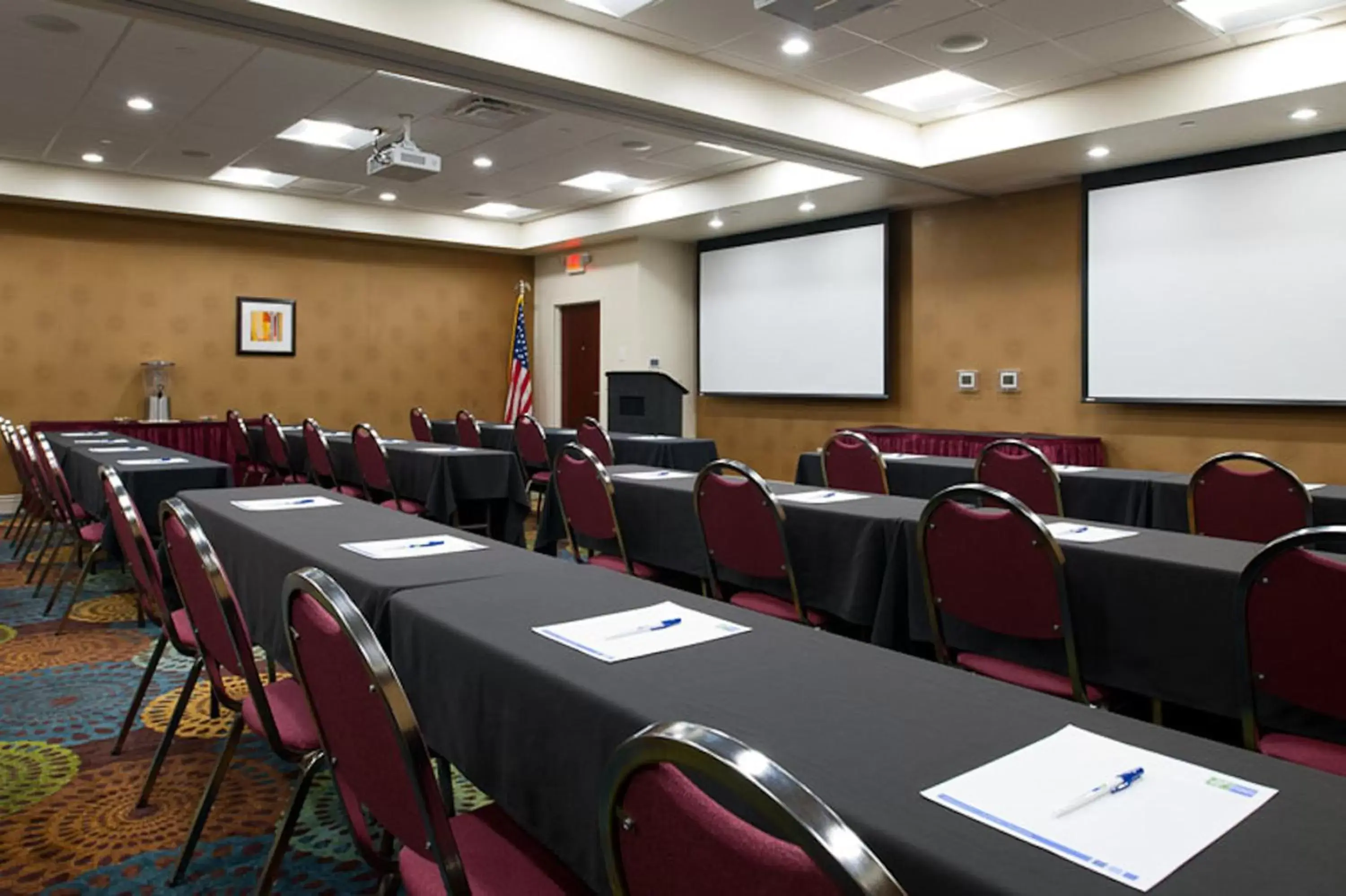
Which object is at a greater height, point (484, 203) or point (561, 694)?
point (484, 203)

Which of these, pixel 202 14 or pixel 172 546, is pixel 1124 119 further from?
pixel 172 546

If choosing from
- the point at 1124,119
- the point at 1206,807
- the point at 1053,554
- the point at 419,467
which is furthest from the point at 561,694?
the point at 1124,119

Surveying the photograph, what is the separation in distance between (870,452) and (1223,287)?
13.4ft

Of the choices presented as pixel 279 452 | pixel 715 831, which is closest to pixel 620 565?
pixel 715 831

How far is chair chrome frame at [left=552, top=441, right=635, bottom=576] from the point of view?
155 inches

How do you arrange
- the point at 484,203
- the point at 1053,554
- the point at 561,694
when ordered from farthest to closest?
1. the point at 484,203
2. the point at 1053,554
3. the point at 561,694

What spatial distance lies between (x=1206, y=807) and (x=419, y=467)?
18.9 ft

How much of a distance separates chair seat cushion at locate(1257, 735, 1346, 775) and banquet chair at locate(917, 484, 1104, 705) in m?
0.42

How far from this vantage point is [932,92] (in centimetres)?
769

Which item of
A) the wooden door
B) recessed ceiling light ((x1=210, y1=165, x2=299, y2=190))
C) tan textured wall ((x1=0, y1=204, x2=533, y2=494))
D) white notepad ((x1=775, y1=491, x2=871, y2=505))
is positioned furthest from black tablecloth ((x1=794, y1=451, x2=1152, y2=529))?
tan textured wall ((x1=0, y1=204, x2=533, y2=494))

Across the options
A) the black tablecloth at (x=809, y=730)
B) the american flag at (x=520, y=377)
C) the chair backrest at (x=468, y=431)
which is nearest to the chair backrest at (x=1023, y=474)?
the black tablecloth at (x=809, y=730)

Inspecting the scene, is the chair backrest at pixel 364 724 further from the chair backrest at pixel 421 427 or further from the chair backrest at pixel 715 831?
the chair backrest at pixel 421 427

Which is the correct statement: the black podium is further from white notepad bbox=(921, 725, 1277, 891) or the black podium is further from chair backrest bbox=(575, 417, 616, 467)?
white notepad bbox=(921, 725, 1277, 891)

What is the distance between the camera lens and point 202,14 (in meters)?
5.13
